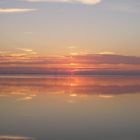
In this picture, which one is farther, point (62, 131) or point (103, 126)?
point (103, 126)

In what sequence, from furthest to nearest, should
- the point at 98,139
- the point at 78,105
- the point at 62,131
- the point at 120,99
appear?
the point at 120,99, the point at 78,105, the point at 62,131, the point at 98,139

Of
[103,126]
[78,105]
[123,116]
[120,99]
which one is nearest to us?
[103,126]

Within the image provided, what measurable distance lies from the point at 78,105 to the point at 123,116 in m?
1.62

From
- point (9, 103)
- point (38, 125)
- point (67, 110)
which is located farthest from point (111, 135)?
point (9, 103)

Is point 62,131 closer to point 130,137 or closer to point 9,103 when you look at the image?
point 130,137

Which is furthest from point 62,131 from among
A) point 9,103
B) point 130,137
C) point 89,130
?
point 9,103

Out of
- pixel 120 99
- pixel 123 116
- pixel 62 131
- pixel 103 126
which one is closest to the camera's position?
pixel 62 131

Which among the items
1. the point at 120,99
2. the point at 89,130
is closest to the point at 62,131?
the point at 89,130

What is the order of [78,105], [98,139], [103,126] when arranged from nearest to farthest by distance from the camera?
1. [98,139]
2. [103,126]
3. [78,105]

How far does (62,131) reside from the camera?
668 centimetres

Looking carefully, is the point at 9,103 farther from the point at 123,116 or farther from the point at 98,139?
the point at 98,139

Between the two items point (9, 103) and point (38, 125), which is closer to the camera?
point (38, 125)

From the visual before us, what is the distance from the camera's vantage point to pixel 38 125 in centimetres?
718

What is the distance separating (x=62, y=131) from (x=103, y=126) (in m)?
0.86
